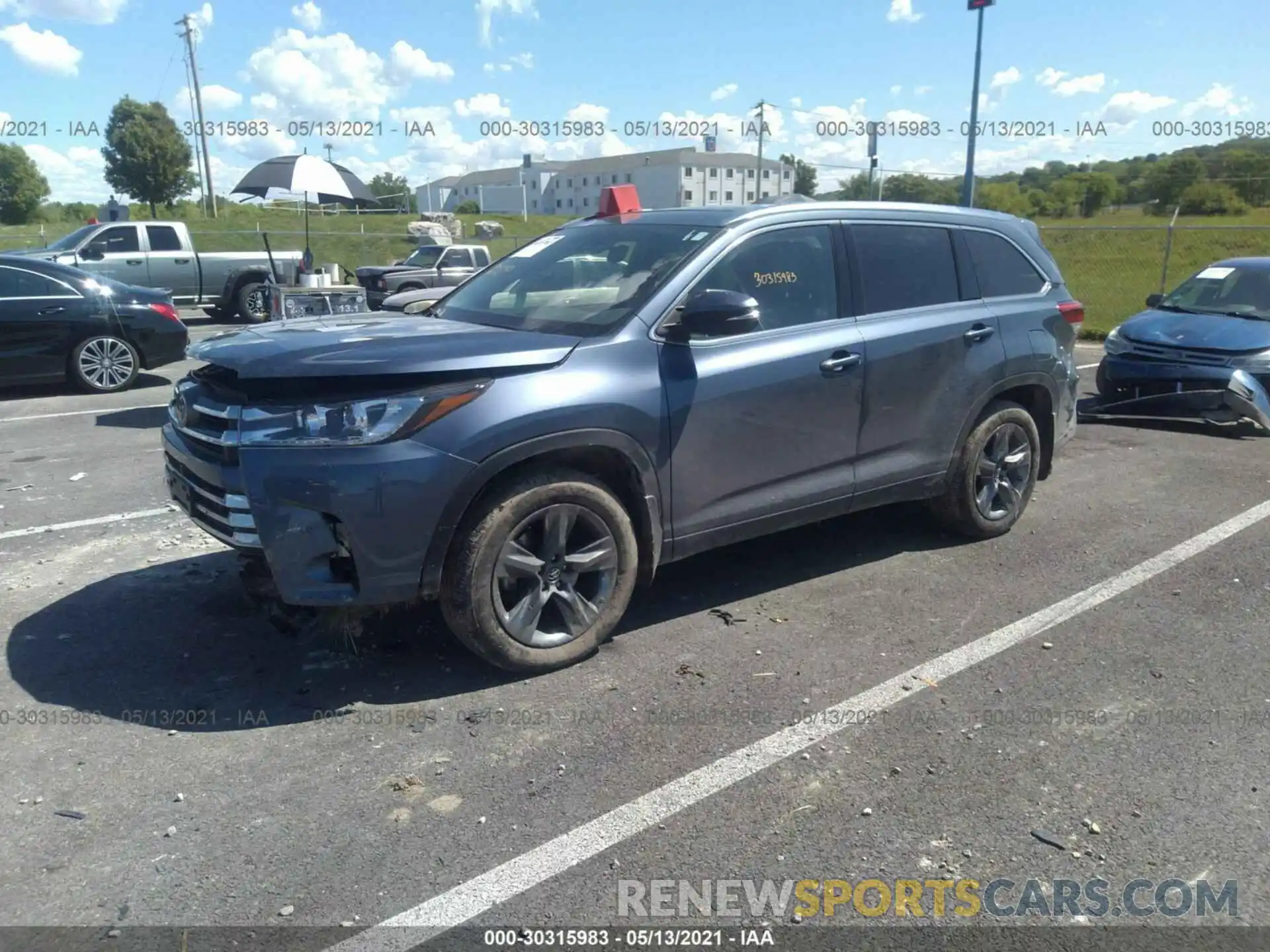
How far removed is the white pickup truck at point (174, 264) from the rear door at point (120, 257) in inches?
0.5

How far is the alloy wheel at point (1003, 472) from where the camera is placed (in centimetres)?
563

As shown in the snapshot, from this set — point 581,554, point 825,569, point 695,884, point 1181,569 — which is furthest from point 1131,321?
point 695,884

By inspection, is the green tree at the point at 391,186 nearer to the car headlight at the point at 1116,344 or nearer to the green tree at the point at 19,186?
the green tree at the point at 19,186

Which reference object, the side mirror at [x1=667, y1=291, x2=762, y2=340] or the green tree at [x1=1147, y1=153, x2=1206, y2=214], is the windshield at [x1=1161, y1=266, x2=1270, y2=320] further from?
the green tree at [x1=1147, y1=153, x2=1206, y2=214]

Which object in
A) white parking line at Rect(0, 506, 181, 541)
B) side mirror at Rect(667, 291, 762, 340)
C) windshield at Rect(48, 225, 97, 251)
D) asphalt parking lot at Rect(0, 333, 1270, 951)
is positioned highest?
windshield at Rect(48, 225, 97, 251)

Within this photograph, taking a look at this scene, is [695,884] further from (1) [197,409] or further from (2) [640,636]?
(1) [197,409]

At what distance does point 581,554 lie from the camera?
404 centimetres

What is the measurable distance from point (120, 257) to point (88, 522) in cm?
1407

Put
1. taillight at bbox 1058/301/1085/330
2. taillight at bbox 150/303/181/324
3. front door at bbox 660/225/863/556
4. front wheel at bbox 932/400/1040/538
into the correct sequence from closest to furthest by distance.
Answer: front door at bbox 660/225/863/556
front wheel at bbox 932/400/1040/538
taillight at bbox 1058/301/1085/330
taillight at bbox 150/303/181/324

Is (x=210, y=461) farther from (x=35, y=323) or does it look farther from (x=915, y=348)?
(x=35, y=323)

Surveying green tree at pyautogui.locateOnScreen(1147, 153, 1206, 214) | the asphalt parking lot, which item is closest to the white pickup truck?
the asphalt parking lot

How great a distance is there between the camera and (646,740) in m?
3.54

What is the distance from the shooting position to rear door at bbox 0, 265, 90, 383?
1015 cm

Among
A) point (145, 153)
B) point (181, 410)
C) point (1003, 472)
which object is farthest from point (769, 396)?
point (145, 153)
